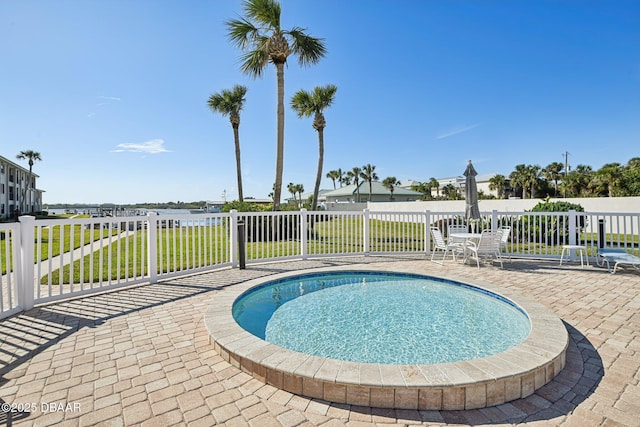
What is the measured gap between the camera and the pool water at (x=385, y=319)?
312 cm

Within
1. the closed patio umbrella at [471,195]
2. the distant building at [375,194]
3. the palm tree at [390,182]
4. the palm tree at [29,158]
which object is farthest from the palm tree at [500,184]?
the palm tree at [29,158]

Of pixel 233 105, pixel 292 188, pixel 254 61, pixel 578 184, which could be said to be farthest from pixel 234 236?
pixel 292 188

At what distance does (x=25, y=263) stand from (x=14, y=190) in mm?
48467

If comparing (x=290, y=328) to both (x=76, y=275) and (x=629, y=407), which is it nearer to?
(x=629, y=407)

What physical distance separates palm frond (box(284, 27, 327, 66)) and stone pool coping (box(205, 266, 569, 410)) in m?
11.7

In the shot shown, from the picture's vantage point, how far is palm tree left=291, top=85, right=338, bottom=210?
17109 millimetres

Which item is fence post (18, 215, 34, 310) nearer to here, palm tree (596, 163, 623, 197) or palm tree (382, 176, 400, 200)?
palm tree (596, 163, 623, 197)

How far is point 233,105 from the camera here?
20344 mm

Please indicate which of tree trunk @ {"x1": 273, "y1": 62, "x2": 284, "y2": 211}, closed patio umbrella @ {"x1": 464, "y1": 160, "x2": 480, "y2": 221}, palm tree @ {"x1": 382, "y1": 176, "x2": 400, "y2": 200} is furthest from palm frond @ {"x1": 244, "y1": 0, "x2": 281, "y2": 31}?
palm tree @ {"x1": 382, "y1": 176, "x2": 400, "y2": 200}

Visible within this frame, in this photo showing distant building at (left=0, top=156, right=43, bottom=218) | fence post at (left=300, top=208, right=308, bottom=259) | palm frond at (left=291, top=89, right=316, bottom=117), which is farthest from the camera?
distant building at (left=0, top=156, right=43, bottom=218)

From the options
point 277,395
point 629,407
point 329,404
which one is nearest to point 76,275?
point 277,395

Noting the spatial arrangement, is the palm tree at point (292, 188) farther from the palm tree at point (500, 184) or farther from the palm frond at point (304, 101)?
the palm frond at point (304, 101)

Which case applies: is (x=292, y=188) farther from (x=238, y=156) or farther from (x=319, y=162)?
(x=319, y=162)

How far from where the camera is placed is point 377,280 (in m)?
6.06
